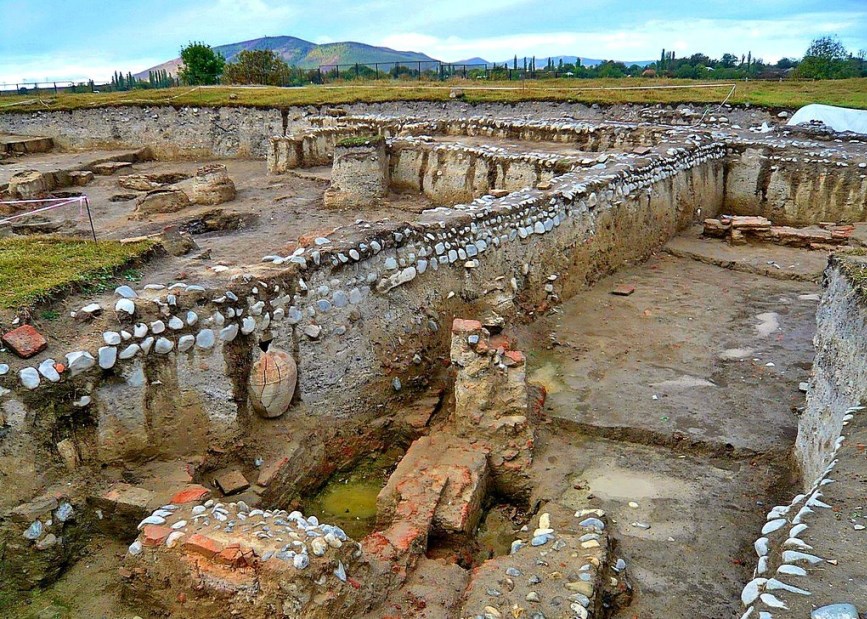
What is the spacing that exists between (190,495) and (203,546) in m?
0.71

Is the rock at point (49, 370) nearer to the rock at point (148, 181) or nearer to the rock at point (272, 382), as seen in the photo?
the rock at point (272, 382)

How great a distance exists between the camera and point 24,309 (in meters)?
4.96

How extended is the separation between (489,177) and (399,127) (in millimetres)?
5792

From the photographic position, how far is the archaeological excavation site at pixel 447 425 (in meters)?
4.14

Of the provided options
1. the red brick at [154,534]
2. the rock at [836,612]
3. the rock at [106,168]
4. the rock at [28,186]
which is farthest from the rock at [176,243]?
the rock at [106,168]

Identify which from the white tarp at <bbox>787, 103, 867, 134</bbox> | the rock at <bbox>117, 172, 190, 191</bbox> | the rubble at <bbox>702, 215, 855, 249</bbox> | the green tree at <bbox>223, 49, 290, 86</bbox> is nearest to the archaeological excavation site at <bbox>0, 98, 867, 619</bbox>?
the rubble at <bbox>702, 215, 855, 249</bbox>

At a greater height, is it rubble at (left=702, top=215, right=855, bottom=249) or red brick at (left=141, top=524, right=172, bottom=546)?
rubble at (left=702, top=215, right=855, bottom=249)

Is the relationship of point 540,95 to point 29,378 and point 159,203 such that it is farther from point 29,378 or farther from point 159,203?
point 29,378

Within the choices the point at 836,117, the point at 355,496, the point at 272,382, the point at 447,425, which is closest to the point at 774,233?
the point at 447,425

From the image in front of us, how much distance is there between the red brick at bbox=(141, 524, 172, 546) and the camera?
13.9ft

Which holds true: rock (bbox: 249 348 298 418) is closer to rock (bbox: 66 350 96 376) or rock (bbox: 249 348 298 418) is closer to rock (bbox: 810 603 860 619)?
rock (bbox: 66 350 96 376)

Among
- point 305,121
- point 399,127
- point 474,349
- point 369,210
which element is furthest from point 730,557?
point 305,121

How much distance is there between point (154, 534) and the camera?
4.27 m

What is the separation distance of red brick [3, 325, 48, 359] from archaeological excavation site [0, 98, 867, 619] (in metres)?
0.02
